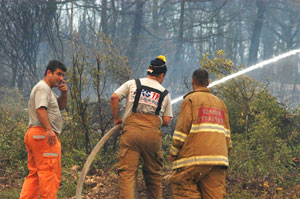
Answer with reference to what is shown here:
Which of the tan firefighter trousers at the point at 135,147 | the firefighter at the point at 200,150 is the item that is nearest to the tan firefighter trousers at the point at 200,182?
the firefighter at the point at 200,150

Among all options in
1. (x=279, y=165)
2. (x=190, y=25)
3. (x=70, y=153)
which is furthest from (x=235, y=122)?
(x=190, y=25)

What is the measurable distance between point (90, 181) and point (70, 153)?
944 mm

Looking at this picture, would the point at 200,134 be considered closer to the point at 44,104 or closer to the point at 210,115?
the point at 210,115

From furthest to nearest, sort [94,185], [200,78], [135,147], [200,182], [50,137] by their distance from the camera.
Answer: [94,185], [135,147], [50,137], [200,78], [200,182]

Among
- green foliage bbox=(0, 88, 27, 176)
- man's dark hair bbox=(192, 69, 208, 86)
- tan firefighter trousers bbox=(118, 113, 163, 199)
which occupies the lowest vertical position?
green foliage bbox=(0, 88, 27, 176)

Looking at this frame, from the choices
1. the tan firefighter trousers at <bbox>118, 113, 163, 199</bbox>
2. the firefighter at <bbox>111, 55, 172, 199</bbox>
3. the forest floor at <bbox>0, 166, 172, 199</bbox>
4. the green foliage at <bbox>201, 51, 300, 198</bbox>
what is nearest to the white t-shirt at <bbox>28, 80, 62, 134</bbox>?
the firefighter at <bbox>111, 55, 172, 199</bbox>

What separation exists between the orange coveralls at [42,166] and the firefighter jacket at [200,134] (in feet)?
4.31

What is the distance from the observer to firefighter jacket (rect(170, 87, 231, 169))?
11.8 feet

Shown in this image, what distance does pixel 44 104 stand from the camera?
4031 millimetres

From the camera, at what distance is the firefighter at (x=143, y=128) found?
436cm

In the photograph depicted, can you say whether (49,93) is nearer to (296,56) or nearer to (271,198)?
(271,198)

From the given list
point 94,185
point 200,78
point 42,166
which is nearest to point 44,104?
point 42,166

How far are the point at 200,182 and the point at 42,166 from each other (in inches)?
65.3

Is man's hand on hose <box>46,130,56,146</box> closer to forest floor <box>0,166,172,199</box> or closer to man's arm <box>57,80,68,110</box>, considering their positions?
man's arm <box>57,80,68,110</box>
